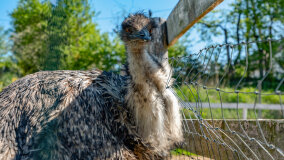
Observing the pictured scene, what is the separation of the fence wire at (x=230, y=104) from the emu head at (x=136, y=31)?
17.3 inches

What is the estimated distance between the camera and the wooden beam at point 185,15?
2.10 meters

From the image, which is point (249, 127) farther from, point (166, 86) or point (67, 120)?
point (67, 120)

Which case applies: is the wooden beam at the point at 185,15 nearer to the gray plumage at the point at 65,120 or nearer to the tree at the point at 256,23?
the gray plumage at the point at 65,120

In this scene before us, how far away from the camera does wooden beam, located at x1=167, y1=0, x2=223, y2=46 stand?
210 cm

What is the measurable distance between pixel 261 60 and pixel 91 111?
49.8ft

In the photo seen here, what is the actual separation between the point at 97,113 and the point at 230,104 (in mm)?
5897

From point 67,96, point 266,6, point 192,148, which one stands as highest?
point 266,6

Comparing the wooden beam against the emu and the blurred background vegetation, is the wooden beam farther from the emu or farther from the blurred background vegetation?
the blurred background vegetation

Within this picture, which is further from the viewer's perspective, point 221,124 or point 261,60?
point 261,60

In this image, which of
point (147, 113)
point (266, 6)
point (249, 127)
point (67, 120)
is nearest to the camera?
point (67, 120)

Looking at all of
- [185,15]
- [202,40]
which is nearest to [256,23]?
[202,40]

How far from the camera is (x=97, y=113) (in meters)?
2.66

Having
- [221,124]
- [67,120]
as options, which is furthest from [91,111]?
[221,124]

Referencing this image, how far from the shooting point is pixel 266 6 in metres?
15.6
